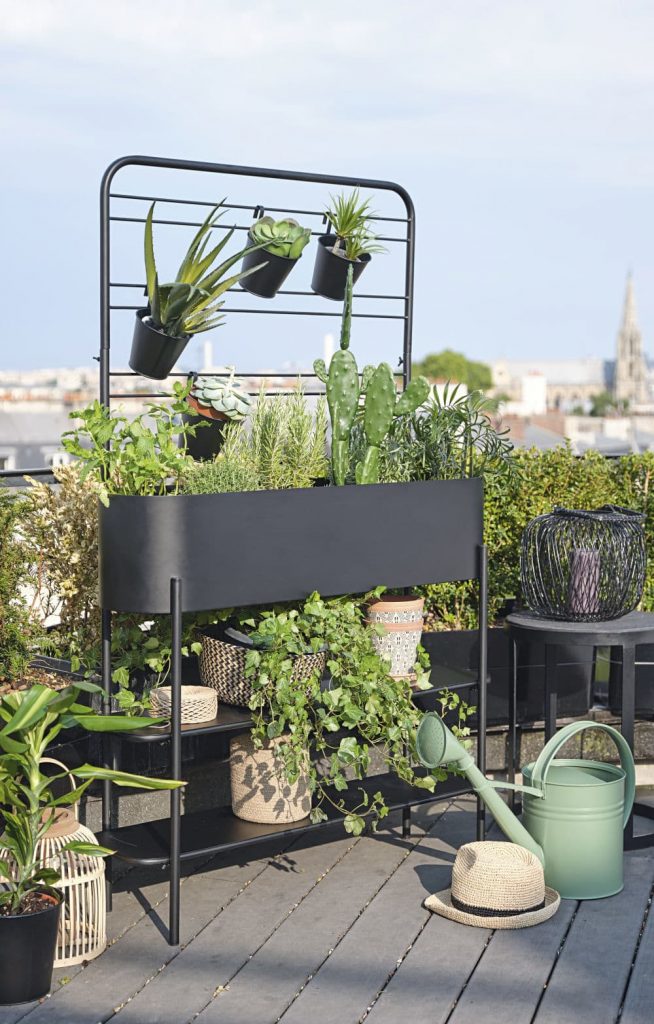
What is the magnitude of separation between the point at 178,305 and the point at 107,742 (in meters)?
1.14

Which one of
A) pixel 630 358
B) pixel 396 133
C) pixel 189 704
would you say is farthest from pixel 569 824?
pixel 630 358

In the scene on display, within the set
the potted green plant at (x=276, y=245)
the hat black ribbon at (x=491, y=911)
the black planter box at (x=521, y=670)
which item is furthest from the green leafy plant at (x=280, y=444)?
the hat black ribbon at (x=491, y=911)

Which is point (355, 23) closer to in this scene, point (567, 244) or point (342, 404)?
point (342, 404)

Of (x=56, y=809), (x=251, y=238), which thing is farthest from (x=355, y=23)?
(x=56, y=809)

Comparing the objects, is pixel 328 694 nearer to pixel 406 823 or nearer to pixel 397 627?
pixel 397 627

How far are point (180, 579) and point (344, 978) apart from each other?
0.95 metres

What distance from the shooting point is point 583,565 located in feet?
10.8

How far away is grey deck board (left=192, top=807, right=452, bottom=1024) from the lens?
2379mm

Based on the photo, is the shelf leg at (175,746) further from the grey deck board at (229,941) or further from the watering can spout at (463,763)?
the watering can spout at (463,763)

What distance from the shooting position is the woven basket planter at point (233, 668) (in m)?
2.92

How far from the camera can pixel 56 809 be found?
8.75ft

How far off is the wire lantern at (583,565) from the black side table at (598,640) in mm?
49

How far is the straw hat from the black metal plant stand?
346 mm

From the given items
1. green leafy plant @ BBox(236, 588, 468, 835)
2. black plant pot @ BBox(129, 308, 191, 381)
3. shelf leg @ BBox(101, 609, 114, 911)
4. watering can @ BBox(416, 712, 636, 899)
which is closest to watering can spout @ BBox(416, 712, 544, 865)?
watering can @ BBox(416, 712, 636, 899)
